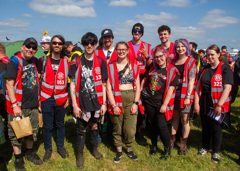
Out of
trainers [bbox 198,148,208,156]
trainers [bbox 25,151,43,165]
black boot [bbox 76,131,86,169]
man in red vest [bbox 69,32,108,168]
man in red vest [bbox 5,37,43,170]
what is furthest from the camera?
trainers [bbox 198,148,208,156]

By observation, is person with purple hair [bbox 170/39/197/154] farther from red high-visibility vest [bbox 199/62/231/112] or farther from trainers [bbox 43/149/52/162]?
trainers [bbox 43/149/52/162]

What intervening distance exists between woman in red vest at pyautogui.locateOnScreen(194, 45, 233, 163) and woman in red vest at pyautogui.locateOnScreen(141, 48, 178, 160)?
1.93 ft

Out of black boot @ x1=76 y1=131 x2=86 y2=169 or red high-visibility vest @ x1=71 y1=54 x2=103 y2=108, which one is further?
black boot @ x1=76 y1=131 x2=86 y2=169

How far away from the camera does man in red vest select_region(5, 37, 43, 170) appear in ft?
9.37

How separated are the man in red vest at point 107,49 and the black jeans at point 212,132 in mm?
2170

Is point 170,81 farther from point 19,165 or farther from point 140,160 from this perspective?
point 19,165

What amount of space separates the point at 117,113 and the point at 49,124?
1295 mm

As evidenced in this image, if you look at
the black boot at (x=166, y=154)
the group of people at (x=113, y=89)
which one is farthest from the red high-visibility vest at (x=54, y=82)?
the black boot at (x=166, y=154)

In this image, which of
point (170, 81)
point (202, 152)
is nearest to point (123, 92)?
point (170, 81)

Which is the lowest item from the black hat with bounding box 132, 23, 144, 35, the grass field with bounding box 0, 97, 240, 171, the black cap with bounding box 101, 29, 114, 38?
the grass field with bounding box 0, 97, 240, 171

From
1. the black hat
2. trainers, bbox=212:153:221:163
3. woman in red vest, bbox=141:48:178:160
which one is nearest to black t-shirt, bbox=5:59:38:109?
woman in red vest, bbox=141:48:178:160

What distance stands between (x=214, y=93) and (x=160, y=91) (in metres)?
0.96

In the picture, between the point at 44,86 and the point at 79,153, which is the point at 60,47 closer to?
the point at 44,86

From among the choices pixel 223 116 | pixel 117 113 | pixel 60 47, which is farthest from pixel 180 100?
pixel 60 47
